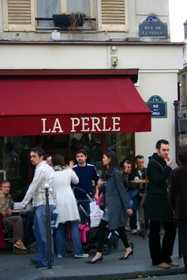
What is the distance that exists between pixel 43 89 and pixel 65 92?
0.46 m

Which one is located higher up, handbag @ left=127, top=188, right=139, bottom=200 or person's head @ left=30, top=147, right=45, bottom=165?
person's head @ left=30, top=147, right=45, bottom=165

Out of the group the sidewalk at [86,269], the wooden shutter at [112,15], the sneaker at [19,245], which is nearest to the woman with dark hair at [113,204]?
the sidewalk at [86,269]

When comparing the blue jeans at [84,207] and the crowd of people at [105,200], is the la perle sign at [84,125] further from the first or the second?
the blue jeans at [84,207]

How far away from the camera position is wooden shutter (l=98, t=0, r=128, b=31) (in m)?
12.4

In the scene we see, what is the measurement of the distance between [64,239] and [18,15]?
515 cm

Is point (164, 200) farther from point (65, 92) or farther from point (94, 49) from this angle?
point (94, 49)

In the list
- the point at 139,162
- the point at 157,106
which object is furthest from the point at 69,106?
the point at 157,106

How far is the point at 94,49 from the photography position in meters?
12.1

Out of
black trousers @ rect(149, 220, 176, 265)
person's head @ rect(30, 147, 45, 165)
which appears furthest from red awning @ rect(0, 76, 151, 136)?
black trousers @ rect(149, 220, 176, 265)

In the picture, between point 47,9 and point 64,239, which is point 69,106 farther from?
point 64,239

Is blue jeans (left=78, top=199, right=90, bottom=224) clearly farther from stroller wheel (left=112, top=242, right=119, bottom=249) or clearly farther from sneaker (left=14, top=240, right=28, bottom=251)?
sneaker (left=14, top=240, right=28, bottom=251)

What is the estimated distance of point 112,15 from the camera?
12.4 metres

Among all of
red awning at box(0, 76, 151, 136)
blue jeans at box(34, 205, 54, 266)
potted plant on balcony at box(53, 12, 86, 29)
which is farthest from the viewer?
potted plant on balcony at box(53, 12, 86, 29)

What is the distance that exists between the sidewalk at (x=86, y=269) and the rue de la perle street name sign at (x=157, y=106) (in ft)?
12.2
